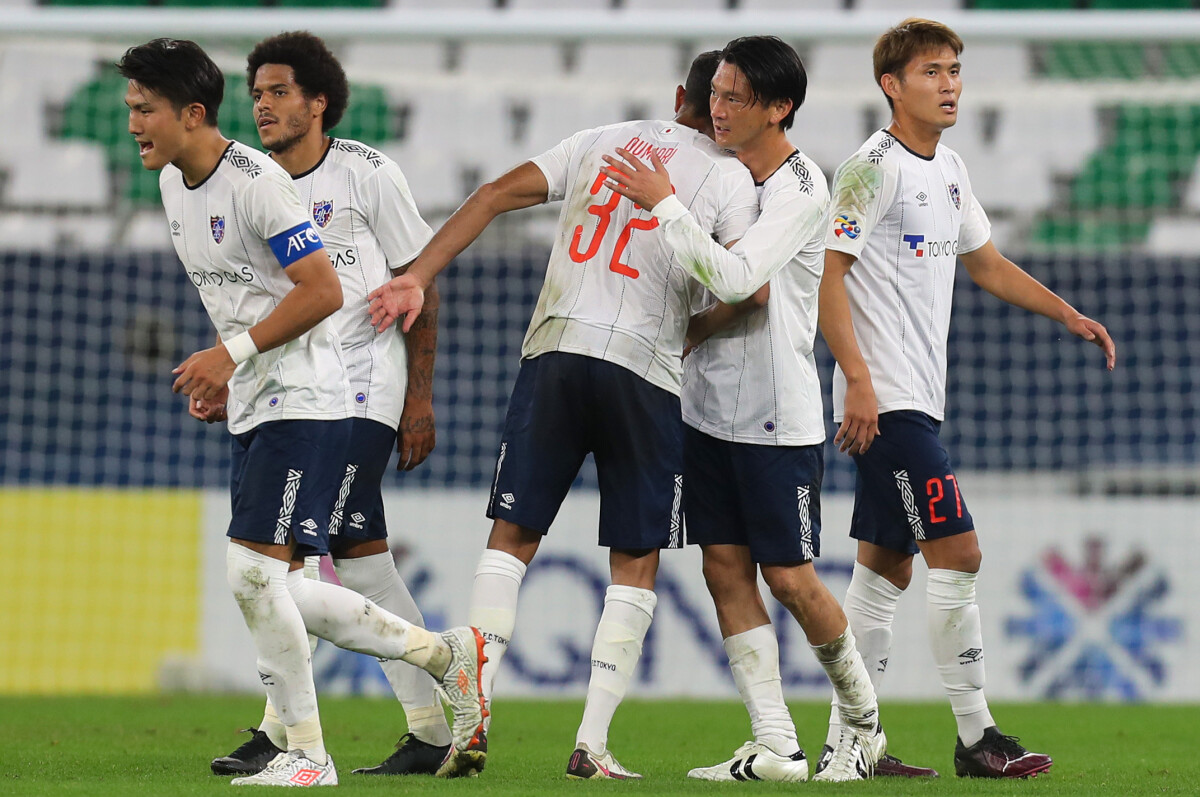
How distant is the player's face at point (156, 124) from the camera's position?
3.91m

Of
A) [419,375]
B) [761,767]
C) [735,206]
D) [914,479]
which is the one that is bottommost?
[761,767]

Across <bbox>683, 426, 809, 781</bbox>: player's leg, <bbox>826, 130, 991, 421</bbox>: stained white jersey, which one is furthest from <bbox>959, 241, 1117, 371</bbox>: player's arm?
<bbox>683, 426, 809, 781</bbox>: player's leg

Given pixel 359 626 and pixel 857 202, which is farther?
pixel 857 202

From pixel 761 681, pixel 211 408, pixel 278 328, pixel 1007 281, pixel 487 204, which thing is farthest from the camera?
pixel 1007 281

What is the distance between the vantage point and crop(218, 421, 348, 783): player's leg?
12.6 feet

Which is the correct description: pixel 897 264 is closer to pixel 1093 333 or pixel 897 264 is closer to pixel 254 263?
pixel 1093 333

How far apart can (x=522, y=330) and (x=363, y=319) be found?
24.8 feet

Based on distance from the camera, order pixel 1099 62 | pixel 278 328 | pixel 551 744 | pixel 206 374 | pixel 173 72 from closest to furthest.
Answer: pixel 206 374, pixel 278 328, pixel 173 72, pixel 551 744, pixel 1099 62

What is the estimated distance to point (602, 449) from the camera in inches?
169

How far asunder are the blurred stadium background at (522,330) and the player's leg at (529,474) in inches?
171

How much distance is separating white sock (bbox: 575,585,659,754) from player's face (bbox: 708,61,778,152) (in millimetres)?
1335

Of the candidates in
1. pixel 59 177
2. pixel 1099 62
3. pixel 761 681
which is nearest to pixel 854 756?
pixel 761 681

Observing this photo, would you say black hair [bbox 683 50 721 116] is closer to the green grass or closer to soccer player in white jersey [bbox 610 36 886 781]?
soccer player in white jersey [bbox 610 36 886 781]

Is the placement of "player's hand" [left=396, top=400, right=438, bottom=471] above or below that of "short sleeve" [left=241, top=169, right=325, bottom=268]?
below
